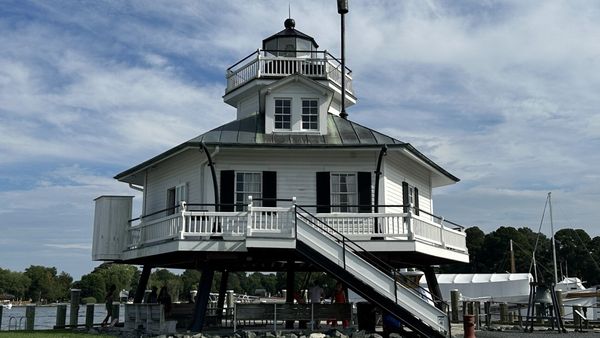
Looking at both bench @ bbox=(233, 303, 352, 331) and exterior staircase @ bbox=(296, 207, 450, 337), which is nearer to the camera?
exterior staircase @ bbox=(296, 207, 450, 337)

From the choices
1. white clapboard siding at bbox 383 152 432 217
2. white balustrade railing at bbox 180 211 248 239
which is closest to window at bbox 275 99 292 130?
white clapboard siding at bbox 383 152 432 217

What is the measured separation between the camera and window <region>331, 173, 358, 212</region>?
2250 centimetres

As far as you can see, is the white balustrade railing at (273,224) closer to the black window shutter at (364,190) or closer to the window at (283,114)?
the black window shutter at (364,190)

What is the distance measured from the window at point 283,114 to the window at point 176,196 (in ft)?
13.5

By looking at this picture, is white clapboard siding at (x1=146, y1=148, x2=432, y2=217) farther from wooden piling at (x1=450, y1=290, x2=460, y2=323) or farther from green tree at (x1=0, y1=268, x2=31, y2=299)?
green tree at (x1=0, y1=268, x2=31, y2=299)

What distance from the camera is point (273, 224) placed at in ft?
64.3

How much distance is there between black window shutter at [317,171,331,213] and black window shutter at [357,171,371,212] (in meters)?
1.06

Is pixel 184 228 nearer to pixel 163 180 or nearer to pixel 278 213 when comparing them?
pixel 278 213

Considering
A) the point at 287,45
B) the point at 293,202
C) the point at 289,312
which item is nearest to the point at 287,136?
the point at 293,202

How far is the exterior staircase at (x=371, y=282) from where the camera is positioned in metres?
18.1

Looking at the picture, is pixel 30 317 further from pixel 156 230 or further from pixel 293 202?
pixel 293 202

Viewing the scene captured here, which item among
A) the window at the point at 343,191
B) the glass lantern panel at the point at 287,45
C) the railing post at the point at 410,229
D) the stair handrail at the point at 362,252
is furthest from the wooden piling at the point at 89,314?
the railing post at the point at 410,229

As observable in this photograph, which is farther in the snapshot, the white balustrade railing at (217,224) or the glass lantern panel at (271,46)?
the glass lantern panel at (271,46)

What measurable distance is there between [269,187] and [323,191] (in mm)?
1855
